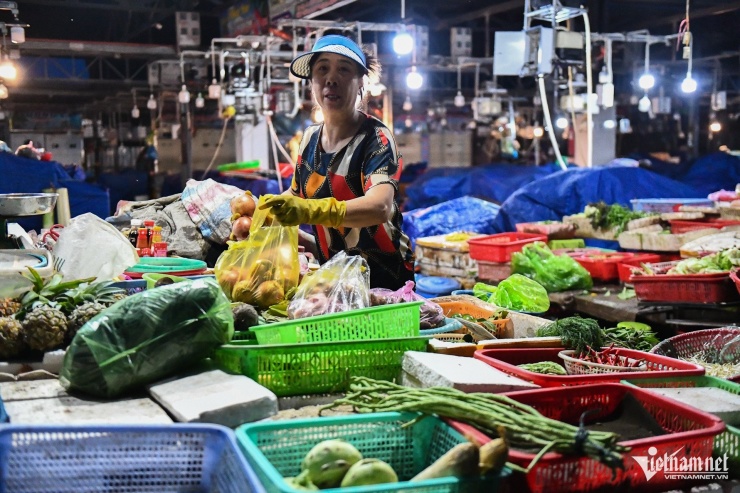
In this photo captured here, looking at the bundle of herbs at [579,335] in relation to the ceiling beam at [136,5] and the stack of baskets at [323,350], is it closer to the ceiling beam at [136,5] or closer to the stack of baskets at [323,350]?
the stack of baskets at [323,350]

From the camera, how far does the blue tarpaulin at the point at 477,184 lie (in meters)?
17.2

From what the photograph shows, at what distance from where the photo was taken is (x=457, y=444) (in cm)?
189

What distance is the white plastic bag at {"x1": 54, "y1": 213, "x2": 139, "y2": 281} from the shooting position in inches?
144

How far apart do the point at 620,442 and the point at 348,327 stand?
113cm

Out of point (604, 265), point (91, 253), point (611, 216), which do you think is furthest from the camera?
point (611, 216)

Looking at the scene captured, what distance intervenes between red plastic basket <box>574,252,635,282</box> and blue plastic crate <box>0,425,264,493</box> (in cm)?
687

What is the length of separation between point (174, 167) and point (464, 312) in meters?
26.3

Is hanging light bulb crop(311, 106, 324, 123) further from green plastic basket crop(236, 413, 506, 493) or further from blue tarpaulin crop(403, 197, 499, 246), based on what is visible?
blue tarpaulin crop(403, 197, 499, 246)

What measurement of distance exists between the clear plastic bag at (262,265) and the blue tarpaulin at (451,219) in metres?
9.41

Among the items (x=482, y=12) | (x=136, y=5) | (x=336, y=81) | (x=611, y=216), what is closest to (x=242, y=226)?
(x=336, y=81)

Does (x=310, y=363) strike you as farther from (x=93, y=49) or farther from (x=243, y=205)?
(x=93, y=49)

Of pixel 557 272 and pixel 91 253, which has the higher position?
pixel 91 253

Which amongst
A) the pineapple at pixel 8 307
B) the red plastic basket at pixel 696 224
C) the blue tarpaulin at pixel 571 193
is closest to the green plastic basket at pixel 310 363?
the pineapple at pixel 8 307

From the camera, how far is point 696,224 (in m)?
8.69
